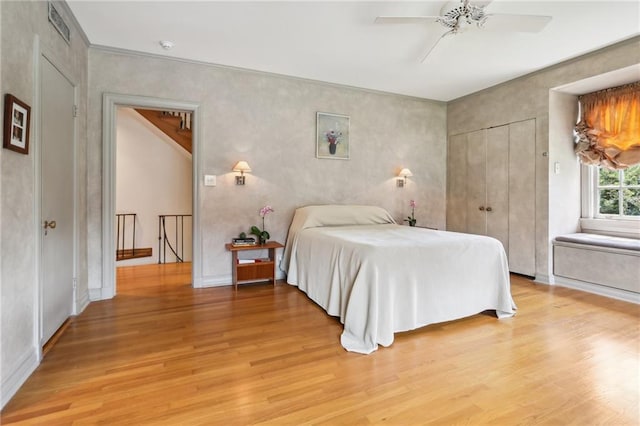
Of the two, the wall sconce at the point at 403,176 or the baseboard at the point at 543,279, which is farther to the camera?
the wall sconce at the point at 403,176

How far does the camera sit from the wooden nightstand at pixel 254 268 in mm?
3547

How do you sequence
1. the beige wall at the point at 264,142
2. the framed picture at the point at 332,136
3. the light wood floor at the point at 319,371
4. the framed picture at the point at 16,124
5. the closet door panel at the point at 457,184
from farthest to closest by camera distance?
1. the closet door panel at the point at 457,184
2. the framed picture at the point at 332,136
3. the beige wall at the point at 264,142
4. the framed picture at the point at 16,124
5. the light wood floor at the point at 319,371

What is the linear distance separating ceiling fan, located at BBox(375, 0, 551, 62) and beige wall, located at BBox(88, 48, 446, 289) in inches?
74.8

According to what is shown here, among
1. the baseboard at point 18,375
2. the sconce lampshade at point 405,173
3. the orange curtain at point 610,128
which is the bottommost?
the baseboard at point 18,375

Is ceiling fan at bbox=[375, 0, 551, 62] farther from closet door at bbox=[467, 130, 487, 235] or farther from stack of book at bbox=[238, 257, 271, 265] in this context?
stack of book at bbox=[238, 257, 271, 265]

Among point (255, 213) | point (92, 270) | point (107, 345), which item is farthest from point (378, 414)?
point (92, 270)

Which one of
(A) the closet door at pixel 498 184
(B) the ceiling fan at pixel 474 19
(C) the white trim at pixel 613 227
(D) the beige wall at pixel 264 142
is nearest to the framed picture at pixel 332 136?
(D) the beige wall at pixel 264 142

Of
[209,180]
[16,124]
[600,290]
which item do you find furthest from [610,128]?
[16,124]

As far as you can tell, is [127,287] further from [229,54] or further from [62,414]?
[229,54]

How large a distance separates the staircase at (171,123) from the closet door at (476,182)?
14.7ft

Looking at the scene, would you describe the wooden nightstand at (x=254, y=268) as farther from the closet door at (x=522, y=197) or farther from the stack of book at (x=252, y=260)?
the closet door at (x=522, y=197)

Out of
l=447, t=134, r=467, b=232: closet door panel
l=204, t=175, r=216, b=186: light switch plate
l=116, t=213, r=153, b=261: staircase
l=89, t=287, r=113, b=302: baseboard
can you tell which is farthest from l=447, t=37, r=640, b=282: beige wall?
l=116, t=213, r=153, b=261: staircase

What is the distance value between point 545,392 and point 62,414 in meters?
2.50

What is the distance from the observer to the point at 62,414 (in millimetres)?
1479
